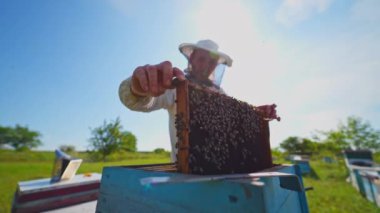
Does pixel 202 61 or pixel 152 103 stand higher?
pixel 202 61

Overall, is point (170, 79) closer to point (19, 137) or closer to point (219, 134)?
point (219, 134)

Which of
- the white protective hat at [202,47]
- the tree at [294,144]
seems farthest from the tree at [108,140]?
the tree at [294,144]

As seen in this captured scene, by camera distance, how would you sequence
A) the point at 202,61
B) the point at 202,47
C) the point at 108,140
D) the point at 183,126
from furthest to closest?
1. the point at 108,140
2. the point at 202,61
3. the point at 202,47
4. the point at 183,126

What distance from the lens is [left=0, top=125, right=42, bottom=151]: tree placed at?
49656 mm

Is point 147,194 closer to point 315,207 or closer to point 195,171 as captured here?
point 195,171

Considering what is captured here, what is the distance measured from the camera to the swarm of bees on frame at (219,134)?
101cm

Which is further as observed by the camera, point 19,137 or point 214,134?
point 19,137

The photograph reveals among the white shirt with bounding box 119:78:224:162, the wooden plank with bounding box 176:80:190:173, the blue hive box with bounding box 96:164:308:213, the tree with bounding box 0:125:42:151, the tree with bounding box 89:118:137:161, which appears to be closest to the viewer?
the blue hive box with bounding box 96:164:308:213

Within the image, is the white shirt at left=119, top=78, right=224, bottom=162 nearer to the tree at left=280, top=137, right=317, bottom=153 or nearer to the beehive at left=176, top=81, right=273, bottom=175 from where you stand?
the beehive at left=176, top=81, right=273, bottom=175

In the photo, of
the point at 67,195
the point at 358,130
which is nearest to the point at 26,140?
the point at 67,195

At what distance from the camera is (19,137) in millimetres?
51562

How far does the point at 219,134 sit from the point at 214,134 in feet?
0.17

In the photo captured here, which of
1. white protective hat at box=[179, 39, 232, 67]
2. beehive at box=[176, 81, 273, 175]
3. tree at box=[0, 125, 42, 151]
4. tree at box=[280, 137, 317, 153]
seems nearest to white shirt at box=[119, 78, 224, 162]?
beehive at box=[176, 81, 273, 175]

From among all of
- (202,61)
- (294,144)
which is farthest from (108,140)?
(294,144)
